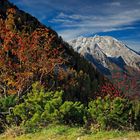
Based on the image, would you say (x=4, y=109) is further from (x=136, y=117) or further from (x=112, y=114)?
(x=136, y=117)

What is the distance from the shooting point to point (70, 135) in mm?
13344

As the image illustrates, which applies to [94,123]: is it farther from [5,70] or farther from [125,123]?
[5,70]

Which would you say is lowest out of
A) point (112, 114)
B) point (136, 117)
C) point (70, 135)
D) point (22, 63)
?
point (70, 135)

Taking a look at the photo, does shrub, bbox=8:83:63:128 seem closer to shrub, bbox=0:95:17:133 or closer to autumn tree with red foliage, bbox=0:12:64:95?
A: shrub, bbox=0:95:17:133

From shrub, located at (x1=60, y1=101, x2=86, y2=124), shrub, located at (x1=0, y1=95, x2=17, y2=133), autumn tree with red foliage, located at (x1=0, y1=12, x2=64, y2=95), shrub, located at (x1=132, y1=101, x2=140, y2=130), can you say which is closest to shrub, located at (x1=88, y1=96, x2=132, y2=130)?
shrub, located at (x1=132, y1=101, x2=140, y2=130)

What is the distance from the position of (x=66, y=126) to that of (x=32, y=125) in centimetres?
149

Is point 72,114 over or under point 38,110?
under

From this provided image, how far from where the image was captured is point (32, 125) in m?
15.1

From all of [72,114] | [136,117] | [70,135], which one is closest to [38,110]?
[72,114]

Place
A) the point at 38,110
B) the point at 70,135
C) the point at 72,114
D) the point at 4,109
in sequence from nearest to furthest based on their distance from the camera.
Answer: the point at 70,135 → the point at 72,114 → the point at 38,110 → the point at 4,109

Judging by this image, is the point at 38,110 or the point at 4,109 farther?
the point at 4,109

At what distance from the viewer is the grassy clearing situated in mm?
12652

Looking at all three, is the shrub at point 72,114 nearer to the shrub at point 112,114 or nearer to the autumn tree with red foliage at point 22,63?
the shrub at point 112,114

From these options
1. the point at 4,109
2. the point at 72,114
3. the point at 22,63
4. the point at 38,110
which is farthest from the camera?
the point at 22,63
